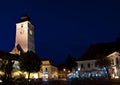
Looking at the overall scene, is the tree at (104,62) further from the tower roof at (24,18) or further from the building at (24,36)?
the tower roof at (24,18)

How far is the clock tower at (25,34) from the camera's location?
99.8 meters

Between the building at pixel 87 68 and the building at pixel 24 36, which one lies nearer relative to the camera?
the building at pixel 87 68

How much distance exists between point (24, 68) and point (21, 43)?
34.5m

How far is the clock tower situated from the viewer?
99756 millimetres

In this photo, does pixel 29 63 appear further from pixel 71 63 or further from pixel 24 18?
pixel 24 18

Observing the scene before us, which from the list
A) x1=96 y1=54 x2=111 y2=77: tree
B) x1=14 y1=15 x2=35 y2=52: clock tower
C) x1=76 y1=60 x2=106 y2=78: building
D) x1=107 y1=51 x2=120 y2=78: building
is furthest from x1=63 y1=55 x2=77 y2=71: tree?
x1=96 y1=54 x2=111 y2=77: tree

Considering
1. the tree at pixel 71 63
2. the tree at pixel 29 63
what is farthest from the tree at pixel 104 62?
the tree at pixel 71 63

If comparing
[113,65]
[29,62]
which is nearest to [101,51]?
[113,65]

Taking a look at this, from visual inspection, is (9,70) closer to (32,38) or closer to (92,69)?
(92,69)

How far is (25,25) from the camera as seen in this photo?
4077 inches

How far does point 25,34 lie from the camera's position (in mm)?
101625

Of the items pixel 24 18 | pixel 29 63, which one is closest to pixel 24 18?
pixel 24 18

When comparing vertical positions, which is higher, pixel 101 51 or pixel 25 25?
pixel 25 25

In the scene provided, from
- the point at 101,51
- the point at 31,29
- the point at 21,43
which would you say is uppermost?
the point at 31,29
